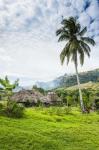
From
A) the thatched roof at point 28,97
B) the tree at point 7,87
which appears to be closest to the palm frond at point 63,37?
the tree at point 7,87

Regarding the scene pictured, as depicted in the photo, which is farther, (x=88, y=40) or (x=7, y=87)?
(x=88, y=40)

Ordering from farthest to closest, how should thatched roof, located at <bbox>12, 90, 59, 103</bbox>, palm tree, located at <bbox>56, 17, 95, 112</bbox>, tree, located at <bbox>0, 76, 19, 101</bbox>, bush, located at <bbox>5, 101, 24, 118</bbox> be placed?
thatched roof, located at <bbox>12, 90, 59, 103</bbox>, palm tree, located at <bbox>56, 17, 95, 112</bbox>, tree, located at <bbox>0, 76, 19, 101</bbox>, bush, located at <bbox>5, 101, 24, 118</bbox>

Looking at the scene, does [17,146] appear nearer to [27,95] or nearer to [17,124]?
[17,124]

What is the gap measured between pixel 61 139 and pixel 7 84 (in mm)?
15991

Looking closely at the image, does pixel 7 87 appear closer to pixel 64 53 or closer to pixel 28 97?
pixel 64 53

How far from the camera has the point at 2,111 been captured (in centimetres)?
3066

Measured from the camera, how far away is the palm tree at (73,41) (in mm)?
47938

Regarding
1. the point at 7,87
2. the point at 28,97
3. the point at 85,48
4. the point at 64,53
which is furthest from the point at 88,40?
the point at 28,97

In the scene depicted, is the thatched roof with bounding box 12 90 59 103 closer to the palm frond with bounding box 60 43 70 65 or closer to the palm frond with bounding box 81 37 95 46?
the palm frond with bounding box 60 43 70 65

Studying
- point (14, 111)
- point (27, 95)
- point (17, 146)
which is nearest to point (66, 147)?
point (17, 146)

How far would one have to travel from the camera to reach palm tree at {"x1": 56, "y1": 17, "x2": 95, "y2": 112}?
47.9 m

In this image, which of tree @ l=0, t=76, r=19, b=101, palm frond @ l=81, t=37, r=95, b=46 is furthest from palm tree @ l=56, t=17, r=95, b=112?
tree @ l=0, t=76, r=19, b=101

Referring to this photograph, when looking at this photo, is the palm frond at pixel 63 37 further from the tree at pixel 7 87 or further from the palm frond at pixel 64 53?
the tree at pixel 7 87

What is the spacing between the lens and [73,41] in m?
48.1
